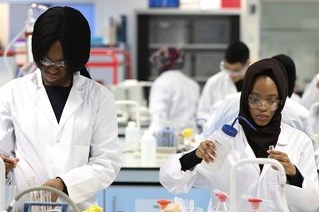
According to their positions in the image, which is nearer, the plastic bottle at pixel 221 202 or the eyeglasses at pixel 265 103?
the plastic bottle at pixel 221 202

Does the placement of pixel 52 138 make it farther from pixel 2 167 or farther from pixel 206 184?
pixel 206 184

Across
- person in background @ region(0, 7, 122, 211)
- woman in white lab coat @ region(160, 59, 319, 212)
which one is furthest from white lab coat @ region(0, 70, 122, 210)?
woman in white lab coat @ region(160, 59, 319, 212)

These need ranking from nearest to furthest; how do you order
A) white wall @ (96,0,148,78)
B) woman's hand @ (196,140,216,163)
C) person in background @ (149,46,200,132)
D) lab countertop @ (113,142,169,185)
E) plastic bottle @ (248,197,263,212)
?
plastic bottle @ (248,197,263,212)
woman's hand @ (196,140,216,163)
lab countertop @ (113,142,169,185)
person in background @ (149,46,200,132)
white wall @ (96,0,148,78)

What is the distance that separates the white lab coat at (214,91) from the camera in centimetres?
503

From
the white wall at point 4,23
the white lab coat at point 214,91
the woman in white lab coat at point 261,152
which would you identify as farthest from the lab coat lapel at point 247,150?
the white wall at point 4,23

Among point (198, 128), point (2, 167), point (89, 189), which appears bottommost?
point (198, 128)

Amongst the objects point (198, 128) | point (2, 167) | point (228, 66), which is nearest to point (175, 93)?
point (198, 128)

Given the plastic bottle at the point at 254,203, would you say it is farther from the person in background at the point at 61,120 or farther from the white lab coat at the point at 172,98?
the white lab coat at the point at 172,98

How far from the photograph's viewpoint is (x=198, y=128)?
4.76 m

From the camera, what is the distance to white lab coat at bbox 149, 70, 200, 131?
5.11 m

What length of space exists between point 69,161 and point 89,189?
12cm

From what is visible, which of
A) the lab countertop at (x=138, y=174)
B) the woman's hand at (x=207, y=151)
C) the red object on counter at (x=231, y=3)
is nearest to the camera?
the woman's hand at (x=207, y=151)

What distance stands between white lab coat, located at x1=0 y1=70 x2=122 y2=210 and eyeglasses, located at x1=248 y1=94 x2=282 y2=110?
1.65ft

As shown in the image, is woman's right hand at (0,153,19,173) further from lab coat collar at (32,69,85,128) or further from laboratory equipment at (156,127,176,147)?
laboratory equipment at (156,127,176,147)
